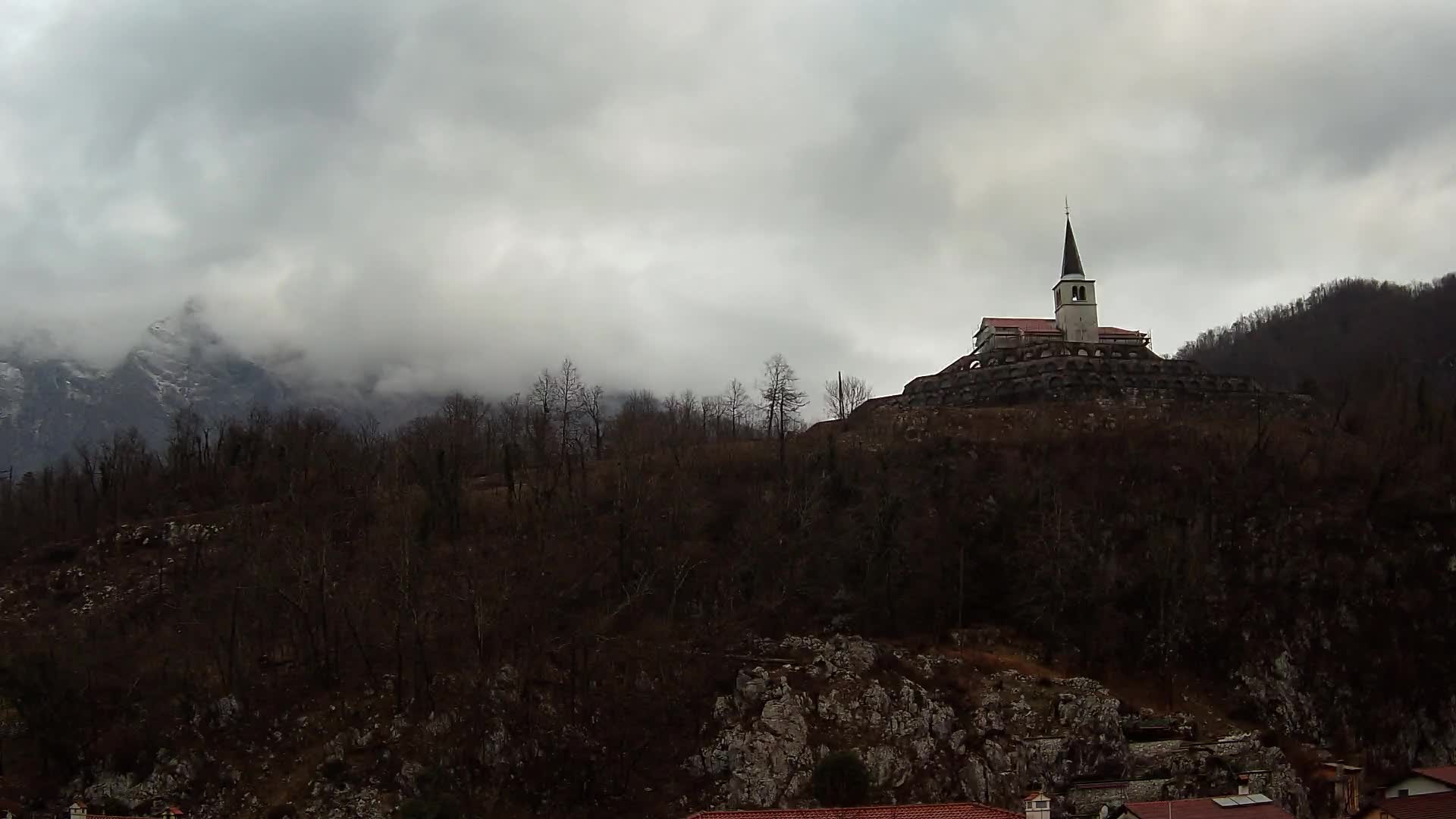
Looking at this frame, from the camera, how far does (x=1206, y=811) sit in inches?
1277

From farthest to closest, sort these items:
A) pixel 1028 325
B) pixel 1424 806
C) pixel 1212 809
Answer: pixel 1028 325
pixel 1424 806
pixel 1212 809

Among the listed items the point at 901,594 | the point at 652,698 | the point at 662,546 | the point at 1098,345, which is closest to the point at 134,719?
the point at 652,698

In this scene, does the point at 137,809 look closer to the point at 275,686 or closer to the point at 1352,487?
the point at 275,686

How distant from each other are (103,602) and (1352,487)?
77.5 meters

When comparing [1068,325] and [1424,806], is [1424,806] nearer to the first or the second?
[1424,806]

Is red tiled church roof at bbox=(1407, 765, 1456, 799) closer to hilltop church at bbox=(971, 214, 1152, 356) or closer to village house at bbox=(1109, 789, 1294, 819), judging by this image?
village house at bbox=(1109, 789, 1294, 819)

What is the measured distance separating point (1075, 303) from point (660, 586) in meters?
56.0

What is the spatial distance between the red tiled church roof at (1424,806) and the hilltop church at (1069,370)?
49.4m

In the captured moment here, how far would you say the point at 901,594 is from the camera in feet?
197

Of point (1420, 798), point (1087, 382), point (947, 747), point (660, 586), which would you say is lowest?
point (947, 747)

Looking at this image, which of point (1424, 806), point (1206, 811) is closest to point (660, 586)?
point (1206, 811)

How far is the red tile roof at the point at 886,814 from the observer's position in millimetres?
29578

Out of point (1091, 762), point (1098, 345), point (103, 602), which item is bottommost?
point (1091, 762)

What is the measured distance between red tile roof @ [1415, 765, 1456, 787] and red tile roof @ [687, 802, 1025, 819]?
20.1 metres
